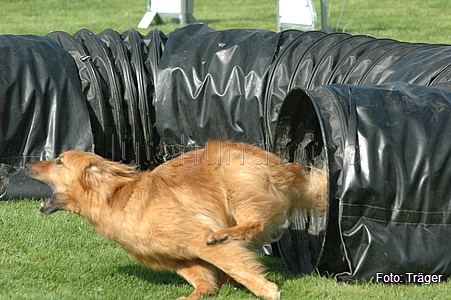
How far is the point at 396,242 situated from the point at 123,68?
159 inches

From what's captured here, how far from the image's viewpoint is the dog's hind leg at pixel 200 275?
4270 mm

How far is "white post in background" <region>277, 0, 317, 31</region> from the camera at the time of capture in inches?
555

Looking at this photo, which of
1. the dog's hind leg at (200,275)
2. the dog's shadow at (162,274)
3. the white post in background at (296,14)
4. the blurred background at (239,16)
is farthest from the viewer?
the blurred background at (239,16)

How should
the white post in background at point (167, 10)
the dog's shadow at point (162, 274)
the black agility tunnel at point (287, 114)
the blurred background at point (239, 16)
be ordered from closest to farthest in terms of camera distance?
the black agility tunnel at point (287, 114)
the dog's shadow at point (162, 274)
the blurred background at point (239, 16)
the white post in background at point (167, 10)

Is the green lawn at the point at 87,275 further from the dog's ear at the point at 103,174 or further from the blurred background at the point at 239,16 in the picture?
the blurred background at the point at 239,16

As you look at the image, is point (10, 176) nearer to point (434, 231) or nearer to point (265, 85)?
point (265, 85)

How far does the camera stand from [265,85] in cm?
665

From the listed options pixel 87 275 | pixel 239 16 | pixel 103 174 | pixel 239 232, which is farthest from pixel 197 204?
pixel 239 16

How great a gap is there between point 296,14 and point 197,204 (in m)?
10.7

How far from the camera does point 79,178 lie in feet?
14.3

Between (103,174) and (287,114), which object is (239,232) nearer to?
(103,174)

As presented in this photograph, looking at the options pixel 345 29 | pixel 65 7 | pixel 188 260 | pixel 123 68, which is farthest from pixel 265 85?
pixel 65 7

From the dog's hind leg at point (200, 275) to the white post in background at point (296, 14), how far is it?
34.1ft

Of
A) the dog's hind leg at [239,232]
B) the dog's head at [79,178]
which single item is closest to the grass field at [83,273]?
the dog's hind leg at [239,232]
